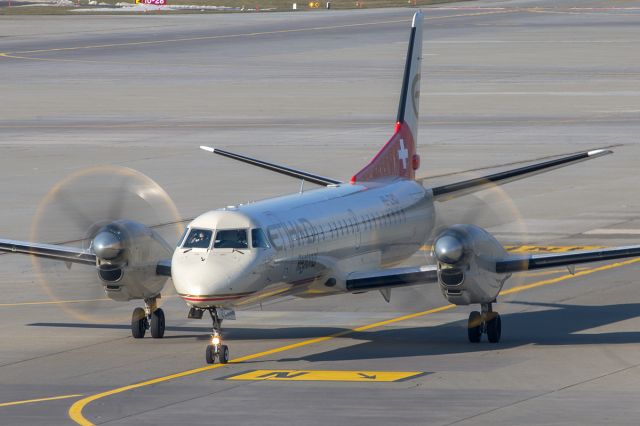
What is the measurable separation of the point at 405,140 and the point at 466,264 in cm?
1018

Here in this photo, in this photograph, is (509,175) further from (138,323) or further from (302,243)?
(138,323)

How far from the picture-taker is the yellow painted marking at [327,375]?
26.1 meters

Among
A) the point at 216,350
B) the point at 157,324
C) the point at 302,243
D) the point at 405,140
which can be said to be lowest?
the point at 157,324

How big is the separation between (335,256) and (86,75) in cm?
7490

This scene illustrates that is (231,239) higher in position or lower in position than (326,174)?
higher

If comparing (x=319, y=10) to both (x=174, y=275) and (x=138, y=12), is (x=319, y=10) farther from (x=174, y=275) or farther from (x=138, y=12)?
(x=174, y=275)

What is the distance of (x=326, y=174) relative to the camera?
56.6m

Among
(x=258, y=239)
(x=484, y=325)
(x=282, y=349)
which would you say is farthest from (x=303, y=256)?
(x=484, y=325)

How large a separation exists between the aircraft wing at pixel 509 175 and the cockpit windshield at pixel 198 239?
326 inches

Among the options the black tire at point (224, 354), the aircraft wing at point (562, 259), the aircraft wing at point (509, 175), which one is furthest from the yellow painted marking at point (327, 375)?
the aircraft wing at point (509, 175)

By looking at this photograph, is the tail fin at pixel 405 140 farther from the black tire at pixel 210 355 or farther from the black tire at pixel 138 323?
the black tire at pixel 210 355

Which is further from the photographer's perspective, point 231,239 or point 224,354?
point 224,354

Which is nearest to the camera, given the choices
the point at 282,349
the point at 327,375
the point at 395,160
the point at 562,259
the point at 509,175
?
the point at 327,375

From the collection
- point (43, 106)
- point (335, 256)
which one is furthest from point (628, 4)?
point (335, 256)
